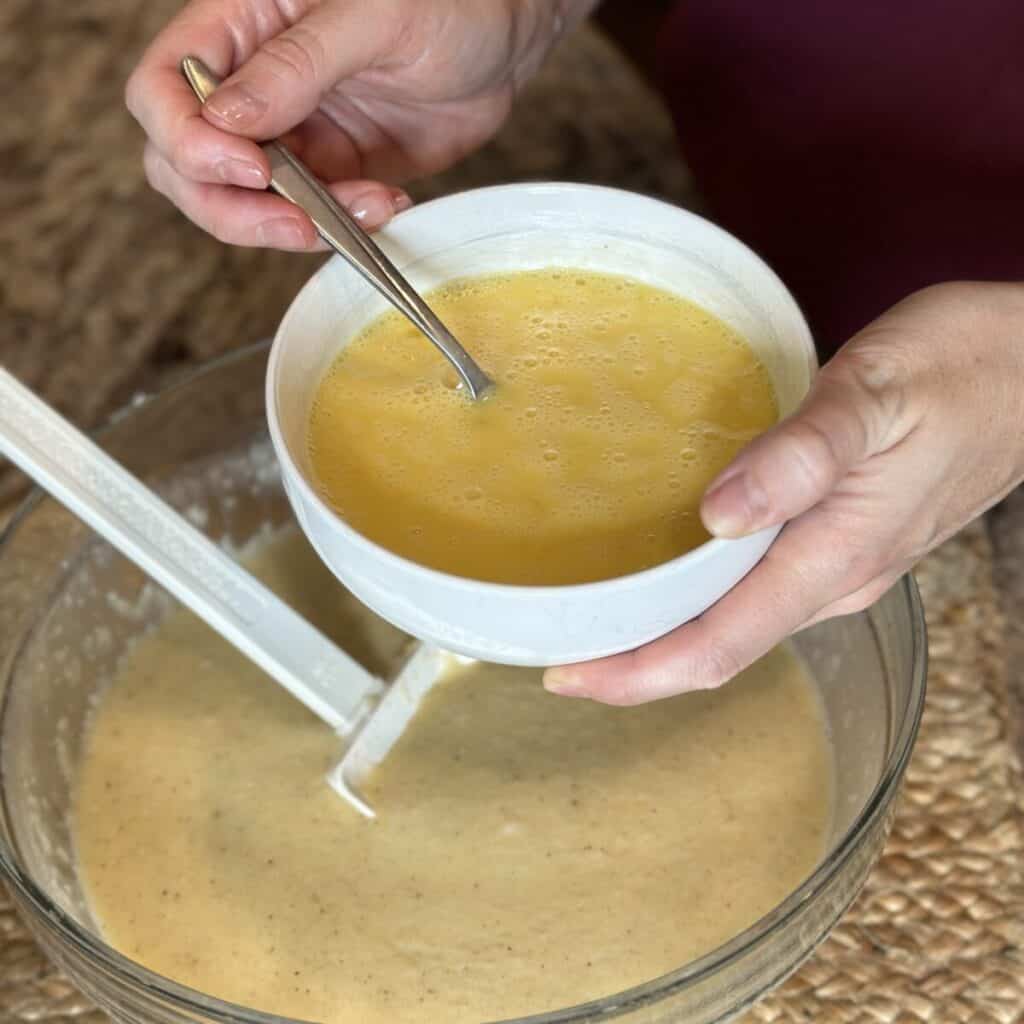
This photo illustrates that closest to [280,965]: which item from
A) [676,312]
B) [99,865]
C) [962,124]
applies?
[99,865]

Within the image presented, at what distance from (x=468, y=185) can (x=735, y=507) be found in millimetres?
893

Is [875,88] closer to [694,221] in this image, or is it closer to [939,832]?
[694,221]

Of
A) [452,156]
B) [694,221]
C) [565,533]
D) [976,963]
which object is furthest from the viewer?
[452,156]

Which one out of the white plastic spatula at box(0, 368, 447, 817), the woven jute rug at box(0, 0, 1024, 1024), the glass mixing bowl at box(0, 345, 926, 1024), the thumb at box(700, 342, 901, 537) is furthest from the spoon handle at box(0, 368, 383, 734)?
the thumb at box(700, 342, 901, 537)

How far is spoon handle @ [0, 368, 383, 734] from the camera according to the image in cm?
85

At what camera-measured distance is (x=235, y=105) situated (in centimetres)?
79

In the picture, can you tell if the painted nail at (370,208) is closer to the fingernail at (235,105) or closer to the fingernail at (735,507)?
the fingernail at (235,105)

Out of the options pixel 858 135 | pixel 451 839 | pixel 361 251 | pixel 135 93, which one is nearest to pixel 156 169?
pixel 135 93

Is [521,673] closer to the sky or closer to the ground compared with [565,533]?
closer to the ground

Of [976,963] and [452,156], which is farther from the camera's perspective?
[452,156]

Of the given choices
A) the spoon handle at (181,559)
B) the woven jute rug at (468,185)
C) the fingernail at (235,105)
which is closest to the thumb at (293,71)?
the fingernail at (235,105)

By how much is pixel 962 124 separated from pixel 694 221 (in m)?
0.43

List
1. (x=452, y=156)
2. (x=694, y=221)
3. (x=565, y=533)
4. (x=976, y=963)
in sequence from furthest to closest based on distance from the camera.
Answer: (x=452, y=156)
(x=976, y=963)
(x=694, y=221)
(x=565, y=533)

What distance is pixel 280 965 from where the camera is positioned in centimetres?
81
